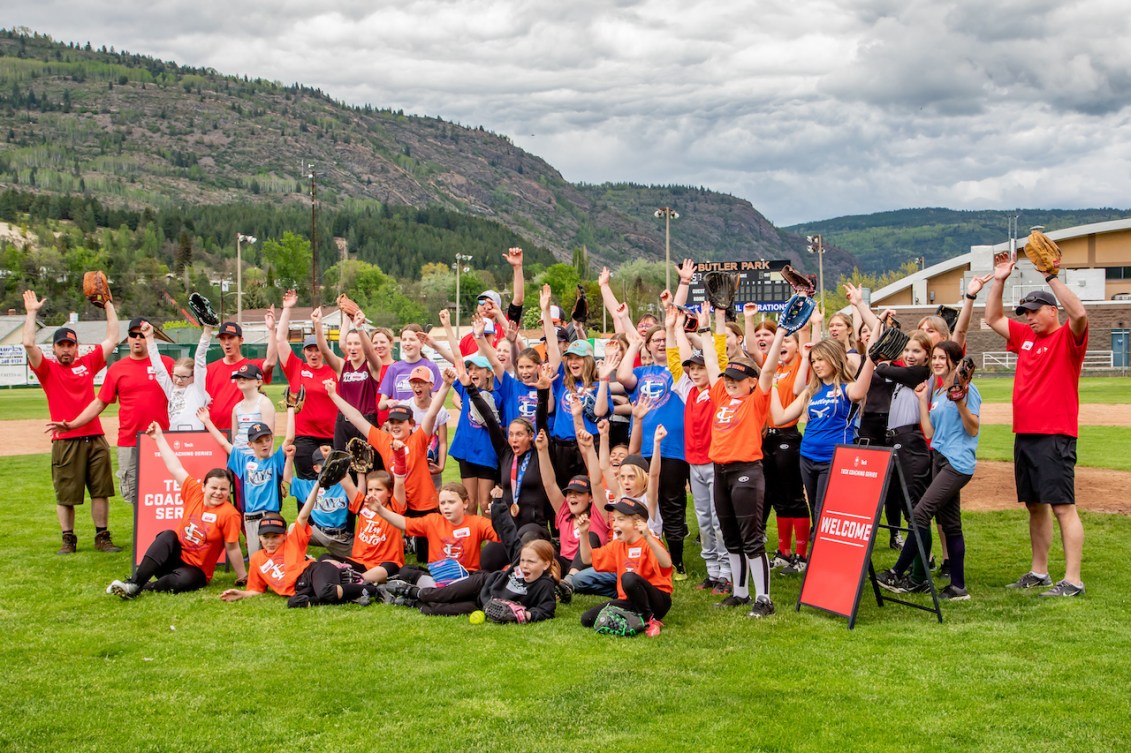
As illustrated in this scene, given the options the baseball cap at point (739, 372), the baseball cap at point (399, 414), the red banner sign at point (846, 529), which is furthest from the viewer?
the baseball cap at point (399, 414)

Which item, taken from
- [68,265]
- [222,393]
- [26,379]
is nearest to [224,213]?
[68,265]

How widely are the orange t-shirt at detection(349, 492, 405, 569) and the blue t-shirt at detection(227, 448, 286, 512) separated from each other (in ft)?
2.89

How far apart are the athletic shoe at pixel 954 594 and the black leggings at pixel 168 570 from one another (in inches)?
231

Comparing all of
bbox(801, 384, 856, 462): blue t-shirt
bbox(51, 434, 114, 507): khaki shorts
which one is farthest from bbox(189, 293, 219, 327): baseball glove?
bbox(801, 384, 856, 462): blue t-shirt

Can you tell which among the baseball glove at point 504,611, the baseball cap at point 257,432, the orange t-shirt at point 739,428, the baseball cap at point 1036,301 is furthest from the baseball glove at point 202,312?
the baseball cap at point 1036,301

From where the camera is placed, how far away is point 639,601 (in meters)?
6.69

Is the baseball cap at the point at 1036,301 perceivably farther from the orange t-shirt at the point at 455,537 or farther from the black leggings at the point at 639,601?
the orange t-shirt at the point at 455,537

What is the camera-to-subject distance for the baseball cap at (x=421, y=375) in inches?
344

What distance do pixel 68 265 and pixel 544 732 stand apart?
390ft

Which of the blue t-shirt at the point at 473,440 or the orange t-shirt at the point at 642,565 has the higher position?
the blue t-shirt at the point at 473,440

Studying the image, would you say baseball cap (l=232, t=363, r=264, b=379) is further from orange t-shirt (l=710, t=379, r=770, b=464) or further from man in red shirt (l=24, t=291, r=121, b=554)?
orange t-shirt (l=710, t=379, r=770, b=464)

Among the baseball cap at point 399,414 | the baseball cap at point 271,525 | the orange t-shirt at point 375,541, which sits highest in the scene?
the baseball cap at point 399,414

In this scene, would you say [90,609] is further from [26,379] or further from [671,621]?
[26,379]

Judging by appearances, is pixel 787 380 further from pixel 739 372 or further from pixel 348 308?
pixel 348 308
